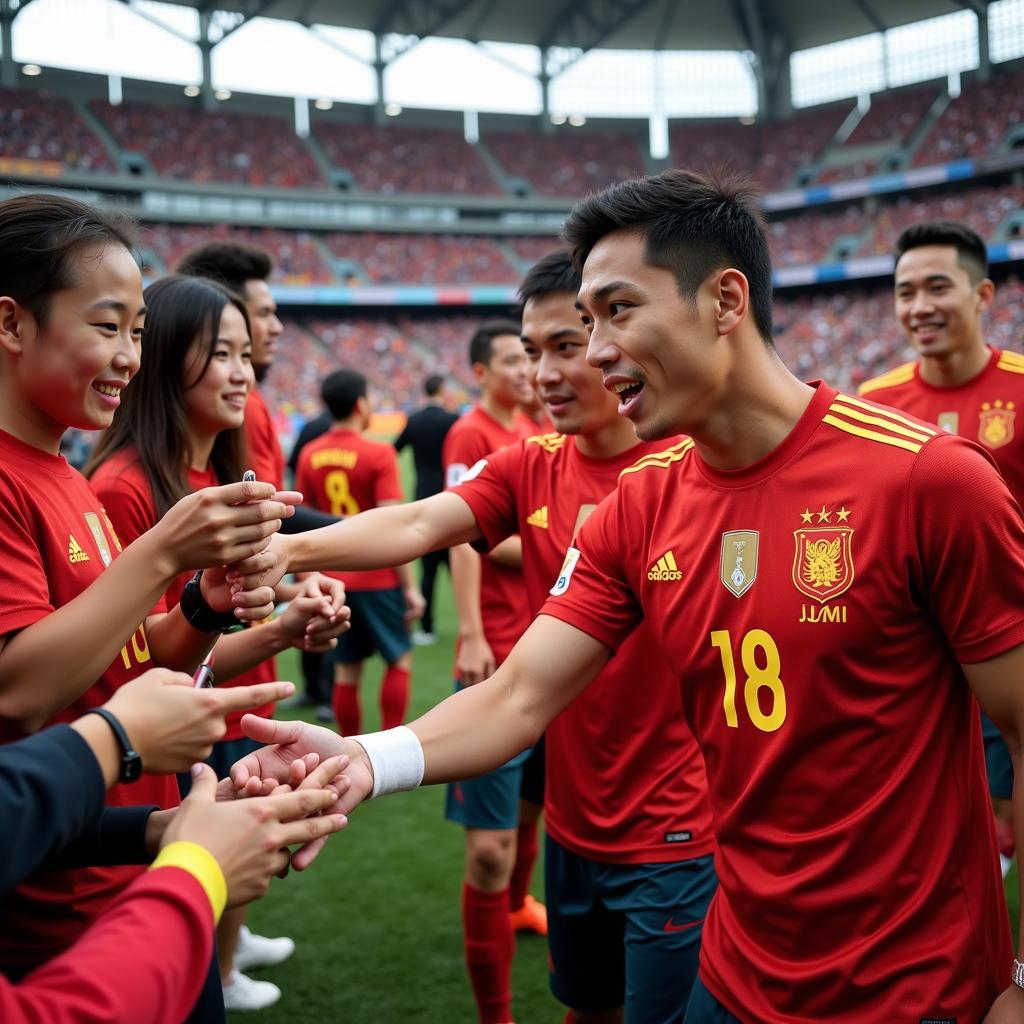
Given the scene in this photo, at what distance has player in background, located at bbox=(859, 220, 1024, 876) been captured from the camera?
175 inches

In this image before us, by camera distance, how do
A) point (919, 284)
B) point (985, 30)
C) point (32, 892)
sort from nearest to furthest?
point (32, 892)
point (919, 284)
point (985, 30)

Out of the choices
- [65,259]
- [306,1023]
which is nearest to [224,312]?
[65,259]

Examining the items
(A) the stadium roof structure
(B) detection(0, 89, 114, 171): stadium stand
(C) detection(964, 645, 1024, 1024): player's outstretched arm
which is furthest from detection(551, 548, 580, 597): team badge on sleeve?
(A) the stadium roof structure

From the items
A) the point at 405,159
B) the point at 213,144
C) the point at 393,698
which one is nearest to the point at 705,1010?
the point at 393,698

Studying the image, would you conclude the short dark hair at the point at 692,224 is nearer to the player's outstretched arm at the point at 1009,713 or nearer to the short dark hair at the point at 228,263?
the player's outstretched arm at the point at 1009,713

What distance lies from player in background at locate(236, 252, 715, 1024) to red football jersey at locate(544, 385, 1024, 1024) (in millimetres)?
578

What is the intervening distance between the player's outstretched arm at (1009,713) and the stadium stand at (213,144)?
4356 centimetres

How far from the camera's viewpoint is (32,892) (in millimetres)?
2012

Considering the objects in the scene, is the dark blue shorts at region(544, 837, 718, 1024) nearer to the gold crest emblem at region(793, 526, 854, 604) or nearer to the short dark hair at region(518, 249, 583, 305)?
the gold crest emblem at region(793, 526, 854, 604)

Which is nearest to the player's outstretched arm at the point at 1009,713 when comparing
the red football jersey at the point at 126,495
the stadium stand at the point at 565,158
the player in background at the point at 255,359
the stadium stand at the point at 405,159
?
the red football jersey at the point at 126,495

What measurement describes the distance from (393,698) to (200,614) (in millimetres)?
4163

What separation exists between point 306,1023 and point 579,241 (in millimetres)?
3119

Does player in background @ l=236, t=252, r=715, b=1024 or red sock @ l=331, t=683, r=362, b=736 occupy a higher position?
player in background @ l=236, t=252, r=715, b=1024

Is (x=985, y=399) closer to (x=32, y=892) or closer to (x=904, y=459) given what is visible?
(x=904, y=459)
